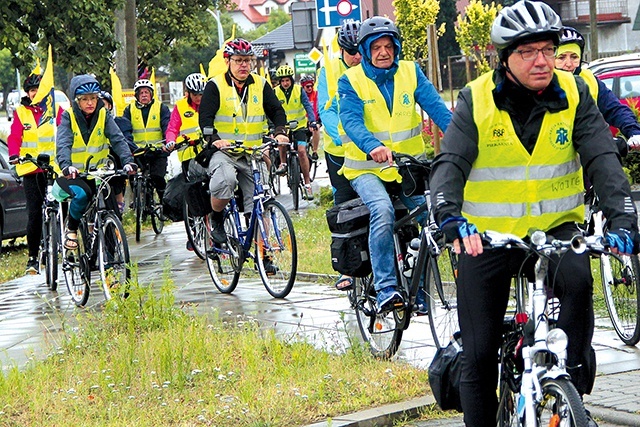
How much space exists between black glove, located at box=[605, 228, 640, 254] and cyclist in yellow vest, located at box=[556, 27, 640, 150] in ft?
9.55

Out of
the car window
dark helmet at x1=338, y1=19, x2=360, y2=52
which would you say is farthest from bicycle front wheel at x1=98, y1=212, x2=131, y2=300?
the car window

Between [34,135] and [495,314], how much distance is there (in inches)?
422

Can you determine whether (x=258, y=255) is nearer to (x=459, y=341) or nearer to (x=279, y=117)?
(x=279, y=117)

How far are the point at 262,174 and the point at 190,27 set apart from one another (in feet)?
87.0

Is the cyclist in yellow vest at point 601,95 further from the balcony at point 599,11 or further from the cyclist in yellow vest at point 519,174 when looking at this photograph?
the balcony at point 599,11

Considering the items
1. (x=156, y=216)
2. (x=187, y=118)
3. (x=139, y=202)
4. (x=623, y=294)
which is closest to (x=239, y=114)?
(x=623, y=294)

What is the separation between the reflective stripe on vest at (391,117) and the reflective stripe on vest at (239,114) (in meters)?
3.39

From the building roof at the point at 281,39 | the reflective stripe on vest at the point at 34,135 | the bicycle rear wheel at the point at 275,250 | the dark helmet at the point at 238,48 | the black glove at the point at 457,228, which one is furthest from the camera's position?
the building roof at the point at 281,39

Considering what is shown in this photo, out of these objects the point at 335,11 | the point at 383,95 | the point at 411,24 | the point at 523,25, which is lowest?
the point at 383,95

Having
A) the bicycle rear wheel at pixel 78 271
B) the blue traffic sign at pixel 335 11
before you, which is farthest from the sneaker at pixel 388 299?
the blue traffic sign at pixel 335 11

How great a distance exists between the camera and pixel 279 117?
11.5 metres

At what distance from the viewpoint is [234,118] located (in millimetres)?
11500

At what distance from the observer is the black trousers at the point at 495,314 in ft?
15.5

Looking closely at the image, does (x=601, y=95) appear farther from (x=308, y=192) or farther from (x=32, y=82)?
(x=308, y=192)
